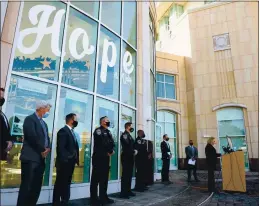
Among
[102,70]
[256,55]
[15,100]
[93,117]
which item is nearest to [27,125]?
[15,100]

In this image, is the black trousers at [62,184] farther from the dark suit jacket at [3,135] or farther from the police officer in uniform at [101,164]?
the dark suit jacket at [3,135]

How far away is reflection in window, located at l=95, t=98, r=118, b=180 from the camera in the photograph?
5.98m

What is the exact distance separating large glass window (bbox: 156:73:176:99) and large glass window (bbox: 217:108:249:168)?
392cm

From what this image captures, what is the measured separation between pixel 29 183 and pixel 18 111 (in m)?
1.74

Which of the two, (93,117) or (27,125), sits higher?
(93,117)

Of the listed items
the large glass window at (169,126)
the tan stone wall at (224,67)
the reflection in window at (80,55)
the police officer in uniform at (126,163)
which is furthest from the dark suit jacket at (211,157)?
the large glass window at (169,126)

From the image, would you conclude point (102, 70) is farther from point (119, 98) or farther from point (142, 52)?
point (142, 52)

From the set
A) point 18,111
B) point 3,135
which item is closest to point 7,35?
point 18,111

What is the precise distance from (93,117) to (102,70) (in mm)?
1459

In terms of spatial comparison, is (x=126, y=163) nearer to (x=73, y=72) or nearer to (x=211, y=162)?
(x=73, y=72)

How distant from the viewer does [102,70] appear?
6.33 meters

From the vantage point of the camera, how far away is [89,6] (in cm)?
623

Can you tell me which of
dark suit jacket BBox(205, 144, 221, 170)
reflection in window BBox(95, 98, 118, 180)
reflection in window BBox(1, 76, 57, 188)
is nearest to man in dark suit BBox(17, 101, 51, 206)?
reflection in window BBox(1, 76, 57, 188)

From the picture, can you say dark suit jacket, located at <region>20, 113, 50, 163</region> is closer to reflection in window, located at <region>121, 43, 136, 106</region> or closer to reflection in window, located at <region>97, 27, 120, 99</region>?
reflection in window, located at <region>97, 27, 120, 99</region>
